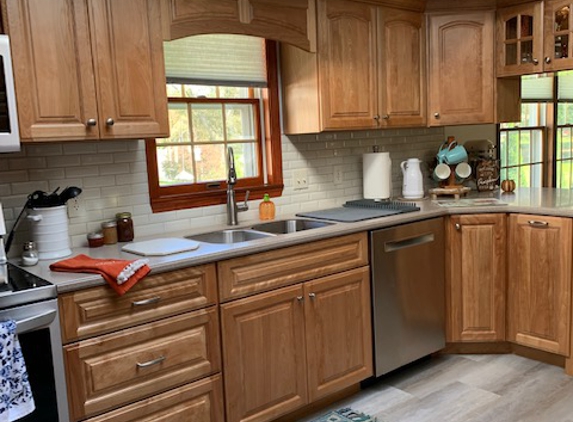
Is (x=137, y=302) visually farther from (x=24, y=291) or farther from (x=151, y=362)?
(x=24, y=291)

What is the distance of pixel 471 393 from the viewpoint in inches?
116

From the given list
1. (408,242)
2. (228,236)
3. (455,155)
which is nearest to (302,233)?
(228,236)

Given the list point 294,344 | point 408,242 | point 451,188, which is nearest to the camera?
point 294,344

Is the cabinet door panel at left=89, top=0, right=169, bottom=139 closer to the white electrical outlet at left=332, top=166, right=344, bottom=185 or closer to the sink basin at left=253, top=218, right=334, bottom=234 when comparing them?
the sink basin at left=253, top=218, right=334, bottom=234

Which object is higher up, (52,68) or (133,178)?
(52,68)

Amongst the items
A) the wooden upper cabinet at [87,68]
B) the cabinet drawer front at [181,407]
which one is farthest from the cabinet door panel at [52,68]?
the cabinet drawer front at [181,407]

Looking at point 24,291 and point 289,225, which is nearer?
point 24,291

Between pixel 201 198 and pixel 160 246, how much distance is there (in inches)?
25.1

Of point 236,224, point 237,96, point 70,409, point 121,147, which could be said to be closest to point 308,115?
point 237,96

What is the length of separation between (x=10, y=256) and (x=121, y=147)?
70 centimetres

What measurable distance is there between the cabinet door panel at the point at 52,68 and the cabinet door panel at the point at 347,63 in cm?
133

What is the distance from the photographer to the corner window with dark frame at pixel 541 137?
4762mm

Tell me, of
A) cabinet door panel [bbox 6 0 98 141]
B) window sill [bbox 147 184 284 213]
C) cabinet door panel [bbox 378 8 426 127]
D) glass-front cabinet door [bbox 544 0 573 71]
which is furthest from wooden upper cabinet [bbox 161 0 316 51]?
glass-front cabinet door [bbox 544 0 573 71]

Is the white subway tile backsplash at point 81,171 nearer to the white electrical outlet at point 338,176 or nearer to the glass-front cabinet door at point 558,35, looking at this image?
the white electrical outlet at point 338,176
